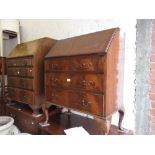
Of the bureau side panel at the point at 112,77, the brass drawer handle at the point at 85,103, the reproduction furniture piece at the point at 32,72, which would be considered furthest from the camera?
the reproduction furniture piece at the point at 32,72

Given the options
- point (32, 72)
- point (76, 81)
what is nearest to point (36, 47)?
point (32, 72)

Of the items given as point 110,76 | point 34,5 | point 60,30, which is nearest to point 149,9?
point 110,76

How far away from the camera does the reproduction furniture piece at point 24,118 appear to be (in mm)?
1854

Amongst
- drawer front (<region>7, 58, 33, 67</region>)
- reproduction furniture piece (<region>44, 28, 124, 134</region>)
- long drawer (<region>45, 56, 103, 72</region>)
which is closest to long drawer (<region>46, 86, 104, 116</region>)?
reproduction furniture piece (<region>44, 28, 124, 134</region>)

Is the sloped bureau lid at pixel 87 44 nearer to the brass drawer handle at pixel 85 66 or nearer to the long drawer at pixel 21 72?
the brass drawer handle at pixel 85 66

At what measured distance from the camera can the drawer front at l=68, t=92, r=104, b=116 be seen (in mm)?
1224

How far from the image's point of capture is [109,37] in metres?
1.28

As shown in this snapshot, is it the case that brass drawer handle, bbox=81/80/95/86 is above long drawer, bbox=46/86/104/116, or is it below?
above

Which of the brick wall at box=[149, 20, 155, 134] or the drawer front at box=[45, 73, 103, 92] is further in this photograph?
the brick wall at box=[149, 20, 155, 134]

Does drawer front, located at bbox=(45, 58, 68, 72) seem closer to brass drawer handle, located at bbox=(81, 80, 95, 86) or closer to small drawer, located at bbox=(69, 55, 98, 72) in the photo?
small drawer, located at bbox=(69, 55, 98, 72)

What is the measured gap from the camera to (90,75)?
1.27m

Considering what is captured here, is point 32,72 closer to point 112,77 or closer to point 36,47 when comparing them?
point 36,47

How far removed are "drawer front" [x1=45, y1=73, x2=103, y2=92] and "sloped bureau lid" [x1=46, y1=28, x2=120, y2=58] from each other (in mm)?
200

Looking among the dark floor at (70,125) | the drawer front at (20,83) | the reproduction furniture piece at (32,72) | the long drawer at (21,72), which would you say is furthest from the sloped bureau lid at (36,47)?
the dark floor at (70,125)
